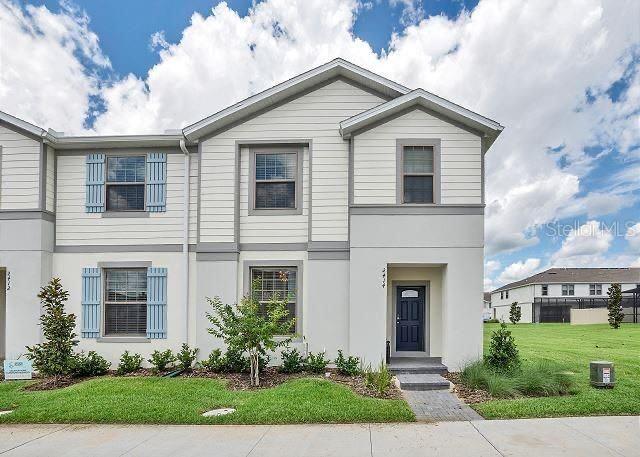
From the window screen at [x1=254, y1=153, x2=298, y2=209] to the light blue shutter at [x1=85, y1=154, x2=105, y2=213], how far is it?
3.99 m

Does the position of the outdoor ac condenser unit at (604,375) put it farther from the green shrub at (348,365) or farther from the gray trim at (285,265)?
the gray trim at (285,265)

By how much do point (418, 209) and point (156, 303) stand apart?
267 inches

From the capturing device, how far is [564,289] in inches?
1688

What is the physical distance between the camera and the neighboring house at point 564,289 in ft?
124

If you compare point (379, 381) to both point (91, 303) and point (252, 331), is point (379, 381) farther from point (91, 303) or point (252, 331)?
point (91, 303)

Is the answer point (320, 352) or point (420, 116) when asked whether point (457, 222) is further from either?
point (320, 352)

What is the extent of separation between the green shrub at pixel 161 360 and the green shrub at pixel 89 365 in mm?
1055

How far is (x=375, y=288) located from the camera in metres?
10.4

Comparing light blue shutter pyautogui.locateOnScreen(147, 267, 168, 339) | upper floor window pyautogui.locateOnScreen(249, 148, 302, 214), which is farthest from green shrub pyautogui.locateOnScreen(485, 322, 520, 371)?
light blue shutter pyautogui.locateOnScreen(147, 267, 168, 339)

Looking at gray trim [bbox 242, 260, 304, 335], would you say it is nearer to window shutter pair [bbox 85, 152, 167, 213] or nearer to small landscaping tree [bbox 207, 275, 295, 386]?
small landscaping tree [bbox 207, 275, 295, 386]

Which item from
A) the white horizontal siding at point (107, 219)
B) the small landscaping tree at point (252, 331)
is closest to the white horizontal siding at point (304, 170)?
the white horizontal siding at point (107, 219)

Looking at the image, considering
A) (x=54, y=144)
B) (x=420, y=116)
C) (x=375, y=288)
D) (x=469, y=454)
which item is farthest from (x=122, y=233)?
(x=469, y=454)

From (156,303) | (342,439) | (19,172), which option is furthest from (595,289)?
(19,172)

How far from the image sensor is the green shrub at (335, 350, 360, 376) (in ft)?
32.8
